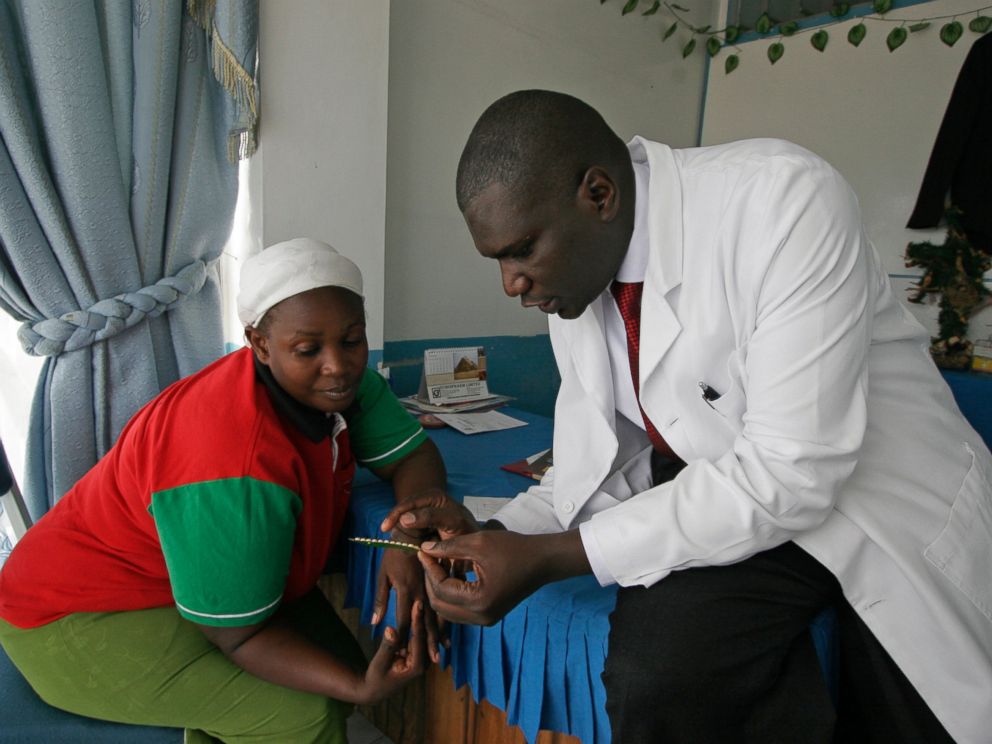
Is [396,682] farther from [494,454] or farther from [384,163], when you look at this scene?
[384,163]

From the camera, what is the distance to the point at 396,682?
1.04 meters

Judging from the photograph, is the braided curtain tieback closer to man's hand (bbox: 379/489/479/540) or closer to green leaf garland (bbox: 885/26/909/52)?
man's hand (bbox: 379/489/479/540)

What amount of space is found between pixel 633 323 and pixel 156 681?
1.02 metres

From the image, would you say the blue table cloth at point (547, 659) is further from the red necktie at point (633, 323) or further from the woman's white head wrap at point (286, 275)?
the woman's white head wrap at point (286, 275)

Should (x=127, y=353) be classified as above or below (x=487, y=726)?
above

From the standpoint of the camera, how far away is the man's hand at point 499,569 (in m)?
0.88

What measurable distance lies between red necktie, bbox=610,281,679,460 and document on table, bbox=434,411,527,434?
1.03 metres

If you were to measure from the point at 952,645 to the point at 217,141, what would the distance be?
2080 mm

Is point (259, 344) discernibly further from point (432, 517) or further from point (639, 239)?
point (639, 239)

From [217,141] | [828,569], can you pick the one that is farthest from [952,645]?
[217,141]

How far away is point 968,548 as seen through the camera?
851 mm

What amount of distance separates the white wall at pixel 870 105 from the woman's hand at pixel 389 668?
3.35m

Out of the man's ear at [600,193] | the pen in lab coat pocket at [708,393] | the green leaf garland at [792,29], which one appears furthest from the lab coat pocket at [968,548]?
the green leaf garland at [792,29]

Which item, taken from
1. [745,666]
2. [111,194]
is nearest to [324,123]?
[111,194]
